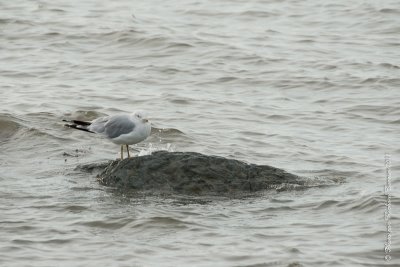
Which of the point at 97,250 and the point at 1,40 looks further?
the point at 1,40

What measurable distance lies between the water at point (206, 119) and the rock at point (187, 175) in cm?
18

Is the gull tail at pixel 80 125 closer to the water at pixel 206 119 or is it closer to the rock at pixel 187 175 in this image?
the water at pixel 206 119

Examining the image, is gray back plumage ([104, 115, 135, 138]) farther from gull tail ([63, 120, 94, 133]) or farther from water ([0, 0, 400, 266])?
water ([0, 0, 400, 266])

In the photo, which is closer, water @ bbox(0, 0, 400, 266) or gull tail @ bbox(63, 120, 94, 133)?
water @ bbox(0, 0, 400, 266)

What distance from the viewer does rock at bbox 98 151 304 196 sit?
361 inches

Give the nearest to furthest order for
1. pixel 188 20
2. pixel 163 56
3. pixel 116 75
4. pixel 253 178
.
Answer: pixel 253 178
pixel 116 75
pixel 163 56
pixel 188 20

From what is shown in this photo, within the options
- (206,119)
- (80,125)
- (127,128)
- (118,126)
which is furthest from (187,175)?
(206,119)

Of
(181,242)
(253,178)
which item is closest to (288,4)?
(253,178)

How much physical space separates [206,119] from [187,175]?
385 cm

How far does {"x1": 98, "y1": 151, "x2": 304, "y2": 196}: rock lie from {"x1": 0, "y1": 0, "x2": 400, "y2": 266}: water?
0.59 ft

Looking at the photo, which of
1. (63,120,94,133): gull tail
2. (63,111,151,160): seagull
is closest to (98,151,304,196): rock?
(63,111,151,160): seagull

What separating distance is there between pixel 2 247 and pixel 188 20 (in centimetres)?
1204

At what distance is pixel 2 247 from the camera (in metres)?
7.77

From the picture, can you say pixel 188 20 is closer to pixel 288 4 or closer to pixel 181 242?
pixel 288 4
